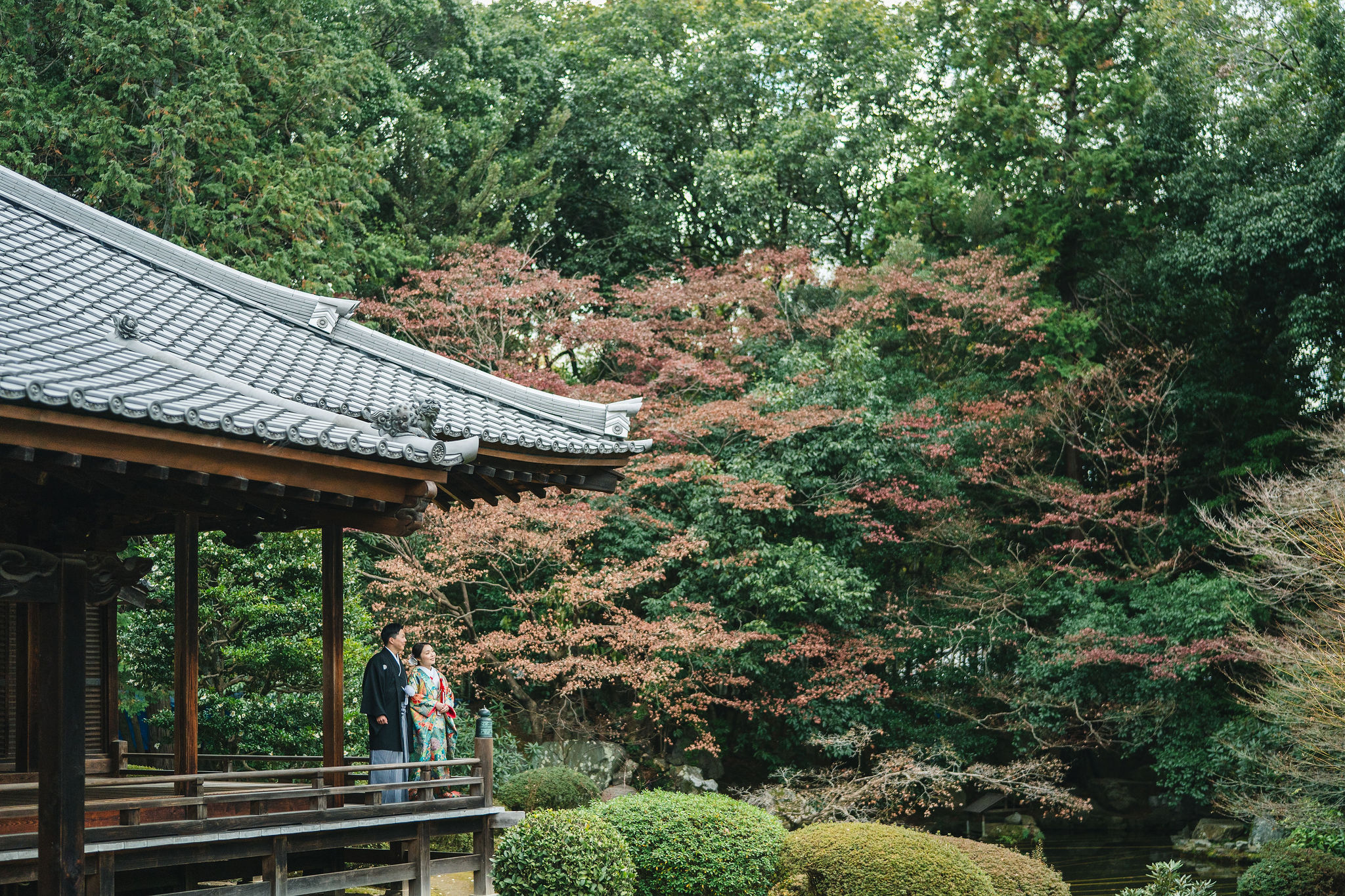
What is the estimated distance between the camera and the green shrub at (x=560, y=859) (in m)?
7.38

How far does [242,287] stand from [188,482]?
365cm

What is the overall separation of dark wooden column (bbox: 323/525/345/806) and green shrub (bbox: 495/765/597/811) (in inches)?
224

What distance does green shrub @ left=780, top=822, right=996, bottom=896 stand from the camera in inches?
299

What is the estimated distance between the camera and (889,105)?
2305 cm

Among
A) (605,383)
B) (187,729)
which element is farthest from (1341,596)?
(187,729)

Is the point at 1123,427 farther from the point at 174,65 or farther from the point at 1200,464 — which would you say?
the point at 174,65

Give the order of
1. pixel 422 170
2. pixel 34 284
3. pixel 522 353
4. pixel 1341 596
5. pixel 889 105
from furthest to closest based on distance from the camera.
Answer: pixel 889 105 → pixel 422 170 → pixel 522 353 → pixel 1341 596 → pixel 34 284

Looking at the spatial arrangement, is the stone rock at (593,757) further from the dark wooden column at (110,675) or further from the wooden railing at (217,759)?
the dark wooden column at (110,675)

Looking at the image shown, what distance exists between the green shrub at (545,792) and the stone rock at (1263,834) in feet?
29.5

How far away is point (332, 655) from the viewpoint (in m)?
7.06

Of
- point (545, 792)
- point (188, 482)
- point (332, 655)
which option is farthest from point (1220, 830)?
point (188, 482)

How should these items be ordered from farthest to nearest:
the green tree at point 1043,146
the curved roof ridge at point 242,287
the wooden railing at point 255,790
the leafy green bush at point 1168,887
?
the green tree at point 1043,146 → the leafy green bush at point 1168,887 → the curved roof ridge at point 242,287 → the wooden railing at point 255,790

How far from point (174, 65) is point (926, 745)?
1459 centimetres

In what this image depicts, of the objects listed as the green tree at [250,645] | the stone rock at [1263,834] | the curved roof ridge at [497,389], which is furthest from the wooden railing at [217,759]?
the stone rock at [1263,834]
